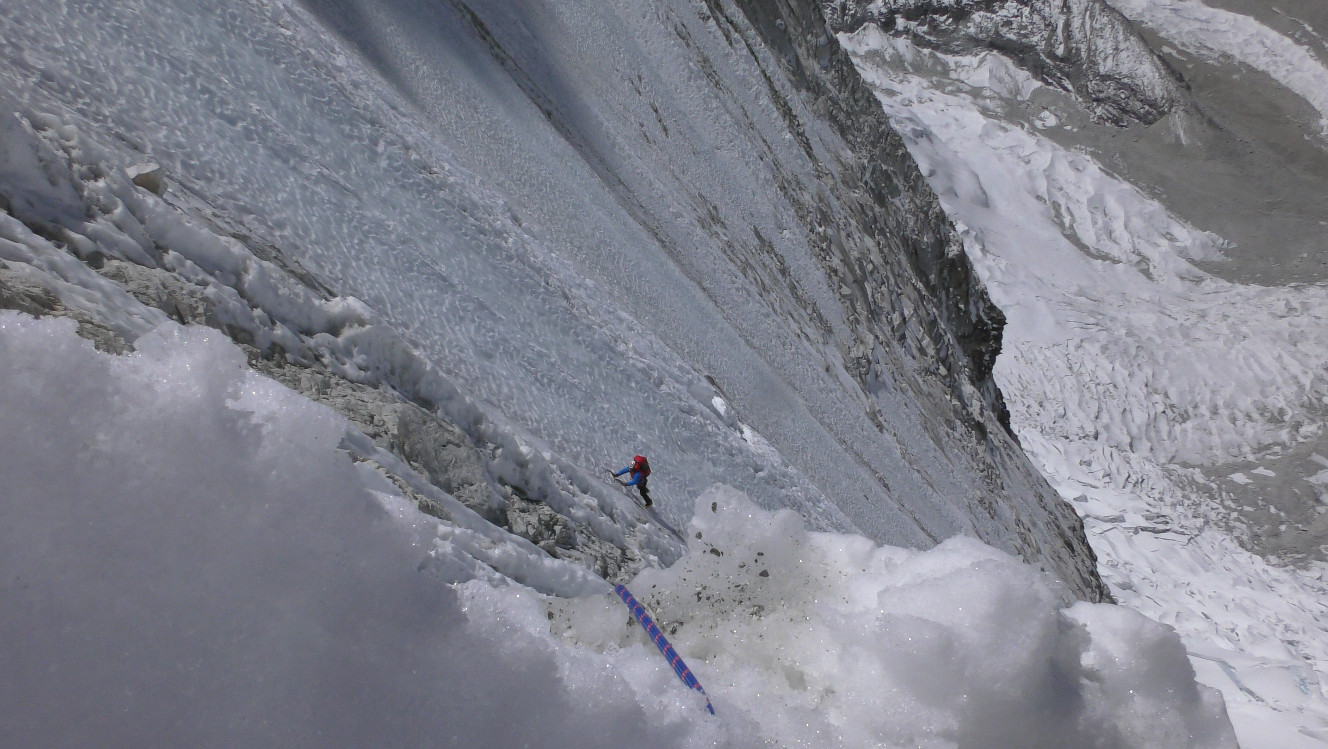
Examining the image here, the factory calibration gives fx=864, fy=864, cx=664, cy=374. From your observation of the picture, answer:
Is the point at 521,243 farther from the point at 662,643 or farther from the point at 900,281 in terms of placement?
the point at 900,281

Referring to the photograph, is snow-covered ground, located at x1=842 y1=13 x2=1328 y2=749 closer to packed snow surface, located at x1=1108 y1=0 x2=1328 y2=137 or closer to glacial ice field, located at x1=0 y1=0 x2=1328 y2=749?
packed snow surface, located at x1=1108 y1=0 x2=1328 y2=137

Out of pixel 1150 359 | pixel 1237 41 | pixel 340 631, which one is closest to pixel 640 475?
pixel 340 631

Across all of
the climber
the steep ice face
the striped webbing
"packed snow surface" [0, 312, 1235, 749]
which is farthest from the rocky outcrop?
"packed snow surface" [0, 312, 1235, 749]

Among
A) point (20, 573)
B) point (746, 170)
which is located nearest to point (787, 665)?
point (20, 573)

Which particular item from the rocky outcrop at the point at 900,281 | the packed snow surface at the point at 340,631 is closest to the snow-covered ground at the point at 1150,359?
the rocky outcrop at the point at 900,281

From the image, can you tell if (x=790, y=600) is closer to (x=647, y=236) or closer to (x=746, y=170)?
(x=647, y=236)
